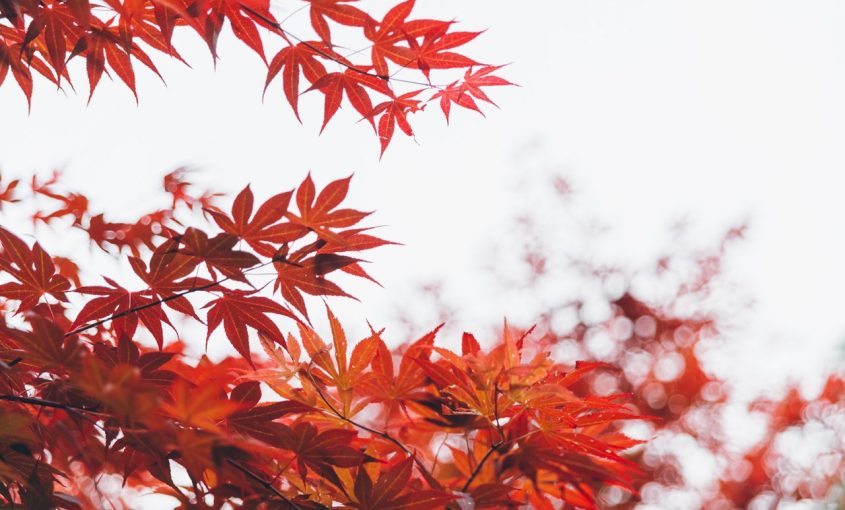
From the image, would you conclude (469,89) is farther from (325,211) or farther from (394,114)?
(325,211)

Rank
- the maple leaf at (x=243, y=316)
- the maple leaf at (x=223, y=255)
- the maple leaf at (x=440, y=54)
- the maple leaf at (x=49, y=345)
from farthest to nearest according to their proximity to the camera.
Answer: the maple leaf at (x=440, y=54) → the maple leaf at (x=243, y=316) → the maple leaf at (x=223, y=255) → the maple leaf at (x=49, y=345)

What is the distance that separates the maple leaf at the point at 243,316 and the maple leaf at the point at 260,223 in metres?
0.09

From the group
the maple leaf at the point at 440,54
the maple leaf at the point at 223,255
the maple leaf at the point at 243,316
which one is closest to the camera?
the maple leaf at the point at 223,255

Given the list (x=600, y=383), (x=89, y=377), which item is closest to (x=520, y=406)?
(x=89, y=377)

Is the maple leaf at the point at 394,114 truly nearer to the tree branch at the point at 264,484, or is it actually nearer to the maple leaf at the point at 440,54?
the maple leaf at the point at 440,54

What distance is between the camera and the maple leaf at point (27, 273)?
0.94 meters

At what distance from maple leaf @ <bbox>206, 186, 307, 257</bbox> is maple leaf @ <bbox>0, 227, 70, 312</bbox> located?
1.06 feet

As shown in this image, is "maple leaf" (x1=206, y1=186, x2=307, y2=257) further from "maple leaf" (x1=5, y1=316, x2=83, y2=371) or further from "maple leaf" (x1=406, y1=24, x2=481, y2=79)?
"maple leaf" (x1=406, y1=24, x2=481, y2=79)

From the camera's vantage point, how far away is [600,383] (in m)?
6.89

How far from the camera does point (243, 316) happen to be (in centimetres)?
99

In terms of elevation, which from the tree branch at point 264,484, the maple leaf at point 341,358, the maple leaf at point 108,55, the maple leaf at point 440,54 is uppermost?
the maple leaf at point 108,55

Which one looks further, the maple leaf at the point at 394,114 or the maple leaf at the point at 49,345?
the maple leaf at the point at 394,114

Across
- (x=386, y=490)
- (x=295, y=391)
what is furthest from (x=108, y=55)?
(x=386, y=490)

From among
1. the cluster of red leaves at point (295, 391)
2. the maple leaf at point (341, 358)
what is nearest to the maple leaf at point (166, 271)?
the cluster of red leaves at point (295, 391)
